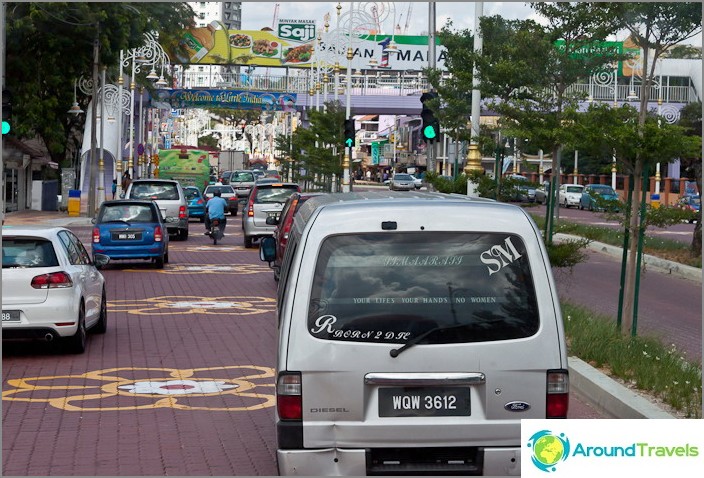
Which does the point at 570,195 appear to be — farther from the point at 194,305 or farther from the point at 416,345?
the point at 416,345

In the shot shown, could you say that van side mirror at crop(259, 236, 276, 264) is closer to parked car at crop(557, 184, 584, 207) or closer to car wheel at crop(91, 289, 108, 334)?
car wheel at crop(91, 289, 108, 334)

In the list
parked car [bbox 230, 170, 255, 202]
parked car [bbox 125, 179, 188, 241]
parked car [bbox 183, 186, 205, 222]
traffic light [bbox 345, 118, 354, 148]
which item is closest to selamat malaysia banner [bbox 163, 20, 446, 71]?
parked car [bbox 230, 170, 255, 202]

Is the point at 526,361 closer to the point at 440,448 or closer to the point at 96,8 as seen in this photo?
the point at 440,448

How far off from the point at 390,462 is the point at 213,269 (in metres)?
20.2

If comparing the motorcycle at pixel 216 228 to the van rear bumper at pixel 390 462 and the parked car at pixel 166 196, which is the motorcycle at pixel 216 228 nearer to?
the parked car at pixel 166 196

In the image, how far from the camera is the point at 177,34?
3346 inches

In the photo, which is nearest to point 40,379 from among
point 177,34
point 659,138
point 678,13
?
point 659,138

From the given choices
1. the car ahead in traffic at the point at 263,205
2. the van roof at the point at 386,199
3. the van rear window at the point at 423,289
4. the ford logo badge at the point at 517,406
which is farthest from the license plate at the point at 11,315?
the car ahead in traffic at the point at 263,205

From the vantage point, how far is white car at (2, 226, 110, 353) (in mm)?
13555

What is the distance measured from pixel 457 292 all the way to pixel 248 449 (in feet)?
9.82

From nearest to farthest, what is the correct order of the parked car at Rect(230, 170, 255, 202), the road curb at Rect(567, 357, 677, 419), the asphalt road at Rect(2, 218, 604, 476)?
1. the asphalt road at Rect(2, 218, 604, 476)
2. the road curb at Rect(567, 357, 677, 419)
3. the parked car at Rect(230, 170, 255, 202)

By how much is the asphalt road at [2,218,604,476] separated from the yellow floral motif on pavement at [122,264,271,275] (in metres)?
5.85

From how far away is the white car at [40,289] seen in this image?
13.6m

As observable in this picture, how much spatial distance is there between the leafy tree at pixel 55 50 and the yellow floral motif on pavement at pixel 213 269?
816 inches
